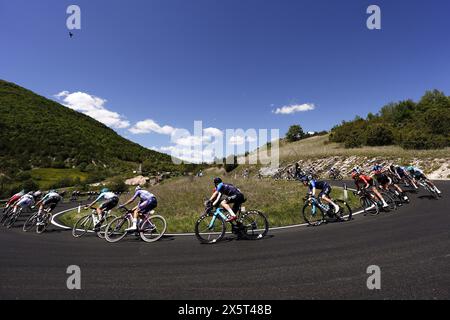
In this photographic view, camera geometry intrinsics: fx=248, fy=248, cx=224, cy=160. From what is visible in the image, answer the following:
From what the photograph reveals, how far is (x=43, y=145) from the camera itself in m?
56.5

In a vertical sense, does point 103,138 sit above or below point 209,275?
above

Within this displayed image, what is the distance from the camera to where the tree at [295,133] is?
8281 centimetres

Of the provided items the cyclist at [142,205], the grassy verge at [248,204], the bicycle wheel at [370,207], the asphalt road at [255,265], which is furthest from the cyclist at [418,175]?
the cyclist at [142,205]

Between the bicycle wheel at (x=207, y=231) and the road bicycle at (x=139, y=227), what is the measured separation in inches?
49.7

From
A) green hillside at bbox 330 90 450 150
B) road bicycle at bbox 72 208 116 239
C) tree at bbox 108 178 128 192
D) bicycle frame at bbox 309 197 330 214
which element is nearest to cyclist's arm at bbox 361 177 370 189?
bicycle frame at bbox 309 197 330 214

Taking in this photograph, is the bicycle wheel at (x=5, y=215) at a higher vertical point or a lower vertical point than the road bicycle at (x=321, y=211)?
lower

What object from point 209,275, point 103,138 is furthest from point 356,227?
point 103,138

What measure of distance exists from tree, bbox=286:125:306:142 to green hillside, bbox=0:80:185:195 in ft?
130

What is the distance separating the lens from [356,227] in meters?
8.38

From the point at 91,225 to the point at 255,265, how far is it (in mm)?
7970

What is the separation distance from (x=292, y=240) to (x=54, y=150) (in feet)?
207

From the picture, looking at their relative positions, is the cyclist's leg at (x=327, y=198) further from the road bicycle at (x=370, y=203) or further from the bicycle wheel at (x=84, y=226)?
the bicycle wheel at (x=84, y=226)

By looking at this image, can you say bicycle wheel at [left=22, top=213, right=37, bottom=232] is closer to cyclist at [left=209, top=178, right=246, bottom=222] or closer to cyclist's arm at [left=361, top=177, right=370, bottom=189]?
cyclist at [left=209, top=178, right=246, bottom=222]
